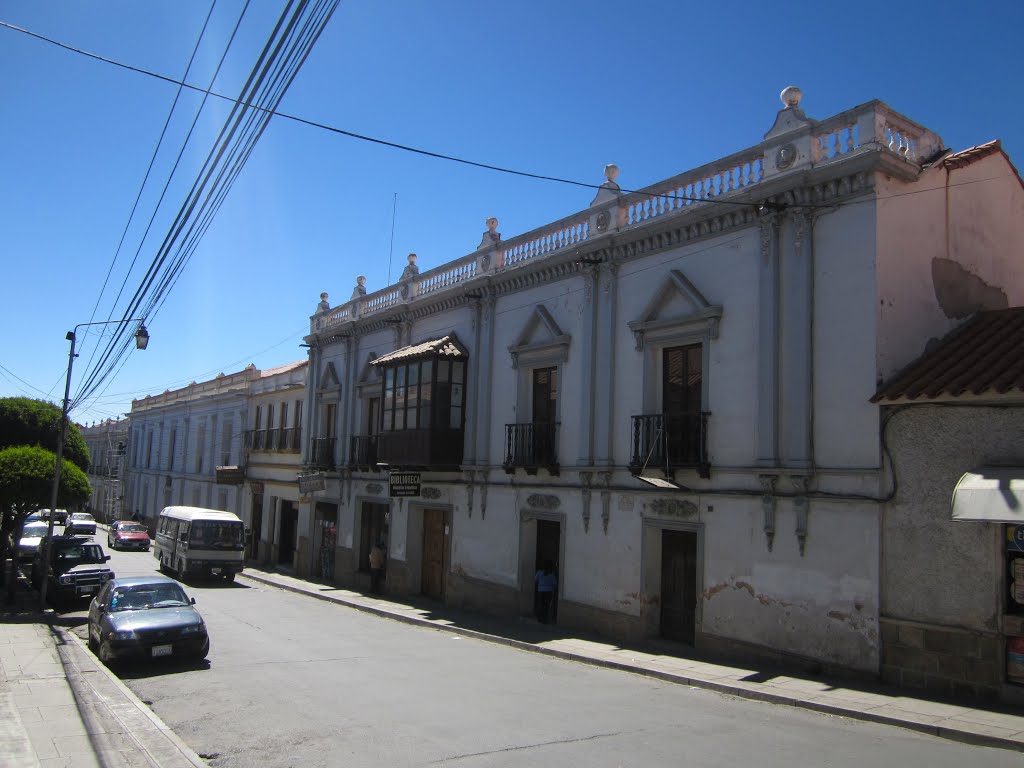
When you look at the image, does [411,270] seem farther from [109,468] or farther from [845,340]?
[109,468]

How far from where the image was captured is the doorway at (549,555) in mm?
17938

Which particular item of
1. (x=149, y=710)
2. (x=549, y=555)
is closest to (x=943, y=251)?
(x=549, y=555)

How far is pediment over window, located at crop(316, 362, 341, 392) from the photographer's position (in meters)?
28.5

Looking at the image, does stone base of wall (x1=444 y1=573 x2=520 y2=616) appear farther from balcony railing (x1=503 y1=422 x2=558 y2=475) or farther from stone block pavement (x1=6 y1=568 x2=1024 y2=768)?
balcony railing (x1=503 y1=422 x2=558 y2=475)

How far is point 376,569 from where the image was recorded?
2428cm

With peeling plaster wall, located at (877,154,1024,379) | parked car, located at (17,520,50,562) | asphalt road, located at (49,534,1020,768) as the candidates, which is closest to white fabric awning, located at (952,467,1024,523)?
peeling plaster wall, located at (877,154,1024,379)

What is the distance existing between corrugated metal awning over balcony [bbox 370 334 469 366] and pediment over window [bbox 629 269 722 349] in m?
6.45

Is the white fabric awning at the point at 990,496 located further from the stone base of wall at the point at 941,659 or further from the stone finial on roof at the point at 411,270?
the stone finial on roof at the point at 411,270

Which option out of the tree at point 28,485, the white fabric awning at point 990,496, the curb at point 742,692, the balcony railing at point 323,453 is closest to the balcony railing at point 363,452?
the balcony railing at point 323,453

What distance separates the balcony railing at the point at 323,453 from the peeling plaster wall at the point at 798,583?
1688 cm

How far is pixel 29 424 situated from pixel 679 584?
24244mm

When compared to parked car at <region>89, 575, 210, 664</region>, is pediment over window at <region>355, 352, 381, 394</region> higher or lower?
higher

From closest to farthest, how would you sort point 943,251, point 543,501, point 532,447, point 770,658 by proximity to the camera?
point 770,658 → point 943,251 → point 543,501 → point 532,447

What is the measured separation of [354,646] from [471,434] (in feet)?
22.5
